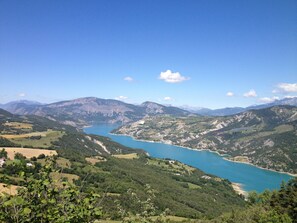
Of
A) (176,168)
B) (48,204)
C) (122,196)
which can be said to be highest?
(48,204)

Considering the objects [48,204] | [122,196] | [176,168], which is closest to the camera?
[48,204]

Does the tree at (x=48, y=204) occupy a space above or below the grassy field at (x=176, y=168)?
above

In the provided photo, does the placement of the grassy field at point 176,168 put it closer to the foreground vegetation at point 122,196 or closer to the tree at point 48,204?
the foreground vegetation at point 122,196

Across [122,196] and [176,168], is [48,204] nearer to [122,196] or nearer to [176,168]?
[122,196]

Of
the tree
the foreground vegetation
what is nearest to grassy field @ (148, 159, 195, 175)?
the foreground vegetation

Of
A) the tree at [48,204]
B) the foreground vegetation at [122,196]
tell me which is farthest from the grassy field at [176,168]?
the tree at [48,204]

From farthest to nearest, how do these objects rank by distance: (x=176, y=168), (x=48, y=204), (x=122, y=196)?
(x=176, y=168) < (x=122, y=196) < (x=48, y=204)

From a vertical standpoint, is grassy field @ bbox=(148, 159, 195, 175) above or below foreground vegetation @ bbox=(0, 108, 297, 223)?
below

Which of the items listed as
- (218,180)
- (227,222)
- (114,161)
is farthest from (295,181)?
(114,161)

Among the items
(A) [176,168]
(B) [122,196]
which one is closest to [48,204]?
(B) [122,196]

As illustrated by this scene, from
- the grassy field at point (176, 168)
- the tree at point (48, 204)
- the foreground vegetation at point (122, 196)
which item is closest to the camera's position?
the tree at point (48, 204)

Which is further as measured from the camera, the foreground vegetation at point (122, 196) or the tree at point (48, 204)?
the foreground vegetation at point (122, 196)

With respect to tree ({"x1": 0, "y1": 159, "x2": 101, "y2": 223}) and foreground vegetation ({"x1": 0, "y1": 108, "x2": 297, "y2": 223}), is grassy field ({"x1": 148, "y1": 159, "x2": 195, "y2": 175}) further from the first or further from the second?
tree ({"x1": 0, "y1": 159, "x2": 101, "y2": 223})

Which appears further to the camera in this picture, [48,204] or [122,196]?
[122,196]
